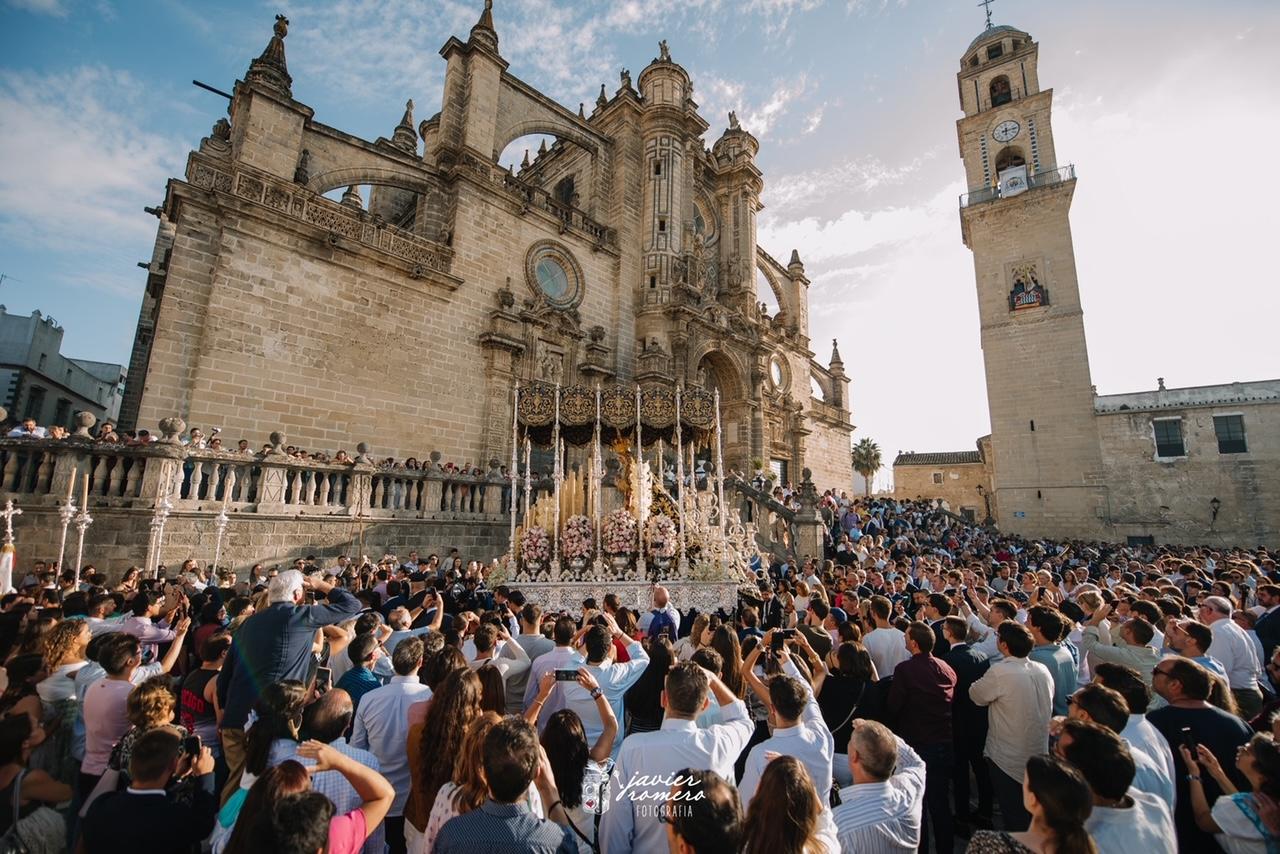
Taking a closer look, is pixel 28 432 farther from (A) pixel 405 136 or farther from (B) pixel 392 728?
(A) pixel 405 136

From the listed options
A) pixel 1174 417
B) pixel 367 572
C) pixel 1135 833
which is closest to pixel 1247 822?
pixel 1135 833

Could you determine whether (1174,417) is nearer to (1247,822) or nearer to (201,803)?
(1247,822)

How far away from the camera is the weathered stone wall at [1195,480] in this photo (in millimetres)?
23547

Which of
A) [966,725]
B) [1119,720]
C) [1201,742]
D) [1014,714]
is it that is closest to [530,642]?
[1014,714]

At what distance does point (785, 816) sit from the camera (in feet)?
6.49

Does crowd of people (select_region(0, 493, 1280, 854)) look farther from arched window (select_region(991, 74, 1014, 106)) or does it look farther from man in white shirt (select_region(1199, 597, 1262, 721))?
arched window (select_region(991, 74, 1014, 106))

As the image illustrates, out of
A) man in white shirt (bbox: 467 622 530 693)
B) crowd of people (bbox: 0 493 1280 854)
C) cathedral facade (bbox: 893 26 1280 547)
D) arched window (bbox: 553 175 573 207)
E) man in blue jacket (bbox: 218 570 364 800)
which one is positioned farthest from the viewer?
arched window (bbox: 553 175 573 207)

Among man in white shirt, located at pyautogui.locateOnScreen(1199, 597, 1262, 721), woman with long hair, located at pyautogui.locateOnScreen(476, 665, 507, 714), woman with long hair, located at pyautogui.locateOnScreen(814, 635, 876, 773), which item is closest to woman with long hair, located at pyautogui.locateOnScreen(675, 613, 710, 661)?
woman with long hair, located at pyautogui.locateOnScreen(814, 635, 876, 773)

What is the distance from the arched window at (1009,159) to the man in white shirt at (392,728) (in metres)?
36.6

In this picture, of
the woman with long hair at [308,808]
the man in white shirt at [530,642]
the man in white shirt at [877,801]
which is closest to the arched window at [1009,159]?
the man in white shirt at [530,642]

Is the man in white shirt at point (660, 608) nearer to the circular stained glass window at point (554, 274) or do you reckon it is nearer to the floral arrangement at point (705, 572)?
the floral arrangement at point (705, 572)

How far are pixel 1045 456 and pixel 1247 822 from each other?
27.9 meters

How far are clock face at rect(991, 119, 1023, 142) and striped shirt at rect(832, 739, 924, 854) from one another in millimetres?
36256

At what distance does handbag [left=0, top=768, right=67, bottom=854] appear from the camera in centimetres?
237
